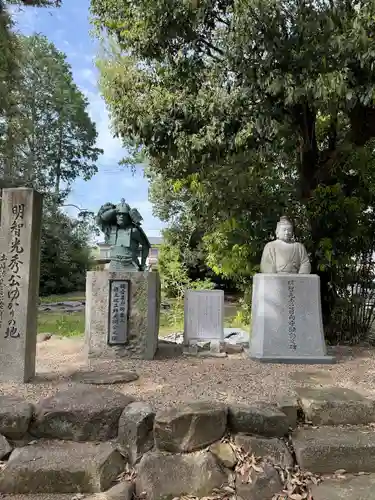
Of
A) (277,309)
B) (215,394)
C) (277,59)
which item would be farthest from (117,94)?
(215,394)

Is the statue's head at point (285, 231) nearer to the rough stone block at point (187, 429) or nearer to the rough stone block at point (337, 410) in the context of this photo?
the rough stone block at point (337, 410)

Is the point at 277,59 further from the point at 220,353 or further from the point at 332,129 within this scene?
the point at 220,353

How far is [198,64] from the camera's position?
6016 mm

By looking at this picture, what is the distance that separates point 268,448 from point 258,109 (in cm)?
383

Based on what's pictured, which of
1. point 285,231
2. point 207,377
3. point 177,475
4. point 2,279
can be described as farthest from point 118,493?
point 285,231

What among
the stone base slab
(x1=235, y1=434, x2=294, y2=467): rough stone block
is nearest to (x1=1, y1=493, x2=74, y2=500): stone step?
(x1=235, y1=434, x2=294, y2=467): rough stone block

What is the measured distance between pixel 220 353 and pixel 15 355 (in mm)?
2454

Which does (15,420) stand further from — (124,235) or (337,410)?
(124,235)

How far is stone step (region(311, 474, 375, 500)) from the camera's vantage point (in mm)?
2547

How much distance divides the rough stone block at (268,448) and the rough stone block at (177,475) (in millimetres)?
252

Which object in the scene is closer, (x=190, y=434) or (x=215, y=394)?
(x=190, y=434)

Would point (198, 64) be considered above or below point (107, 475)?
above

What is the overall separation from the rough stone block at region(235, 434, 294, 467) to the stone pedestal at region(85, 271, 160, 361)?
204 centimetres

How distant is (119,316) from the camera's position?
A: 4.74 m
